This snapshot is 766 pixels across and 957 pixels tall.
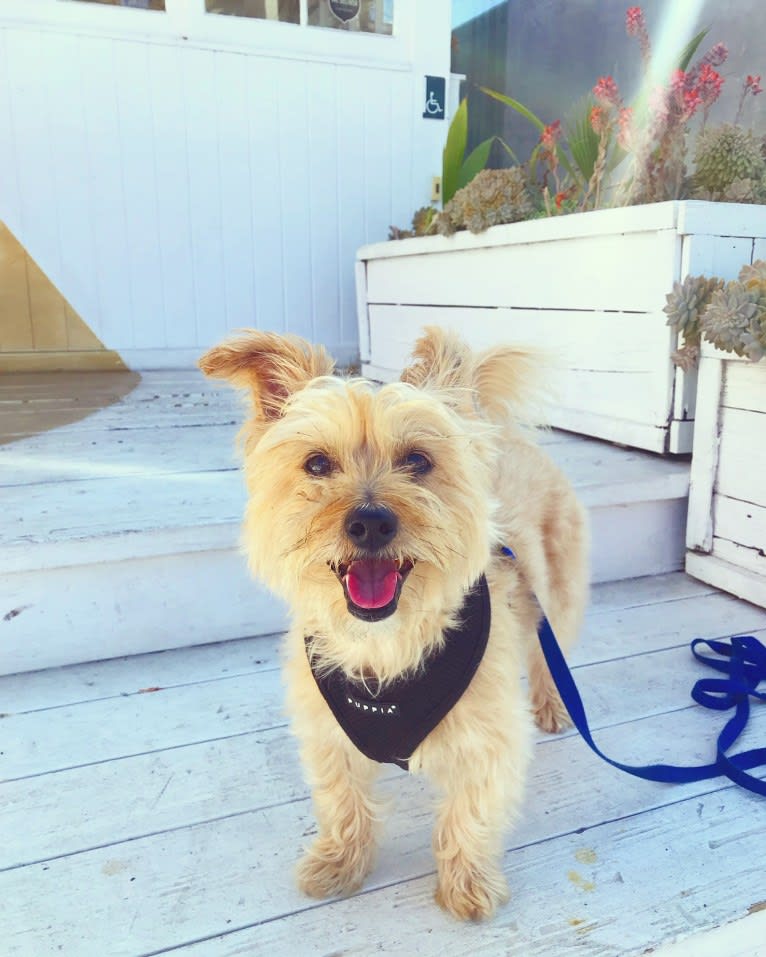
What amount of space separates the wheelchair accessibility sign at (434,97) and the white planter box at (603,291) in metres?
1.54

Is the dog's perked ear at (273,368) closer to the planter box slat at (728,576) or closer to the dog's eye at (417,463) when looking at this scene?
the dog's eye at (417,463)

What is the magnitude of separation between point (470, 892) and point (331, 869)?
29 cm

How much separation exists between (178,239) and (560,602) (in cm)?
389

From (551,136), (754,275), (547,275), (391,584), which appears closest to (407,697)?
(391,584)

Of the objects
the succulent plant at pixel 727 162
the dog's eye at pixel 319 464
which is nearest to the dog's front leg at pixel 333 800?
the dog's eye at pixel 319 464

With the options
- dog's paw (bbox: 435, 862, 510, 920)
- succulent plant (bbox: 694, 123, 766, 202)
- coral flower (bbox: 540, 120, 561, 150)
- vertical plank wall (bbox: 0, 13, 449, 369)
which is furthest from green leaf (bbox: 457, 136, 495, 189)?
dog's paw (bbox: 435, 862, 510, 920)

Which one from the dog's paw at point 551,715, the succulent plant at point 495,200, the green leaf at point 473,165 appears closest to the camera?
the dog's paw at point 551,715

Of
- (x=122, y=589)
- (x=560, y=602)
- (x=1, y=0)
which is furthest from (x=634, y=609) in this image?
(x=1, y=0)

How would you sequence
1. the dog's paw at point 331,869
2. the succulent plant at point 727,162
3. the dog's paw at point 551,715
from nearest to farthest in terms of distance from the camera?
the dog's paw at point 331,869 < the dog's paw at point 551,715 < the succulent plant at point 727,162

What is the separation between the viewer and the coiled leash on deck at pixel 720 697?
1.83 m

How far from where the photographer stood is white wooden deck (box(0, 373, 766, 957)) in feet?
4.91

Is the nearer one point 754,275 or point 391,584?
point 391,584

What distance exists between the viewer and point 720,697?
2.30 meters

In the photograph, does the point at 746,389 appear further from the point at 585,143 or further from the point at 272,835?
the point at 272,835
